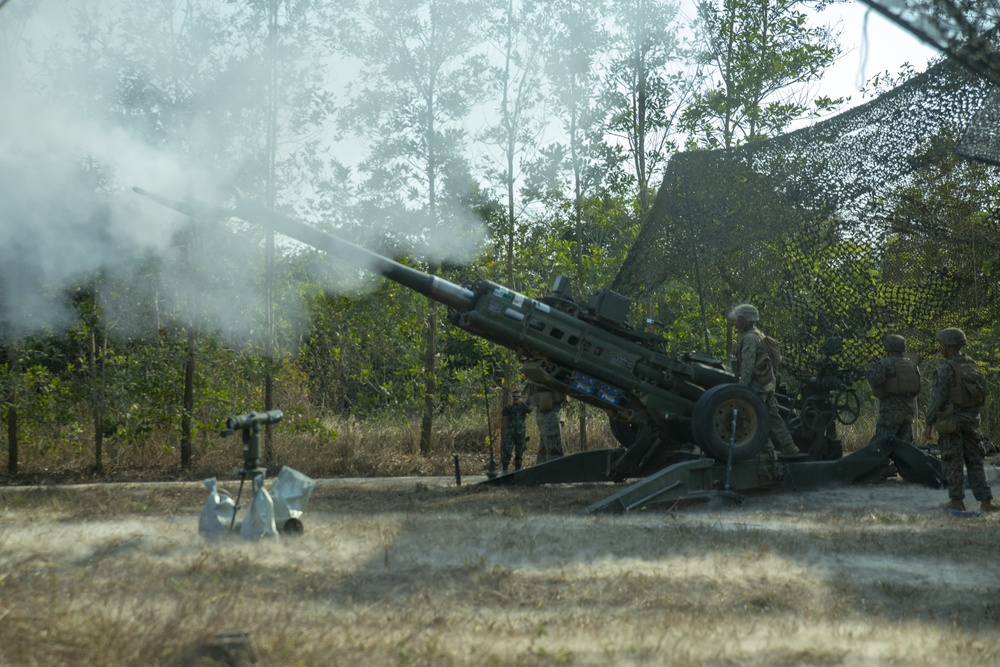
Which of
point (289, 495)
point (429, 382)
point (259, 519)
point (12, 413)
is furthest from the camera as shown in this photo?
point (429, 382)

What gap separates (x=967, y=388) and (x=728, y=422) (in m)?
2.32

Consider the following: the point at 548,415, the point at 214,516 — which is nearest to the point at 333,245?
the point at 214,516

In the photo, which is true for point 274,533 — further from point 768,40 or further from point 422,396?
point 768,40

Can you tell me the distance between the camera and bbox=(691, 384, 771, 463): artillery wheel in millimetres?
10742

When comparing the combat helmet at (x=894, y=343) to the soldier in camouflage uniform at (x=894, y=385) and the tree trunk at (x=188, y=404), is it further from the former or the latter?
the tree trunk at (x=188, y=404)

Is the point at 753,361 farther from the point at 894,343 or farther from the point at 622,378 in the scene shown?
the point at 894,343

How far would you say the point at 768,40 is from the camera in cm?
1764

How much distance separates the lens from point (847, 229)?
12.4 m

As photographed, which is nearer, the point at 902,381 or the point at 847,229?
the point at 847,229

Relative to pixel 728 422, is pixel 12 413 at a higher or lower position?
higher

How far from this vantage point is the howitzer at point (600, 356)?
10586 millimetres

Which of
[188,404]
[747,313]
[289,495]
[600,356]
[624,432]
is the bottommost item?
[289,495]

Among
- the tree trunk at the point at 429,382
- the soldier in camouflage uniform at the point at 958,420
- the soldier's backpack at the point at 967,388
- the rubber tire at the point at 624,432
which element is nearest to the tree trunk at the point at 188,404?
the tree trunk at the point at 429,382

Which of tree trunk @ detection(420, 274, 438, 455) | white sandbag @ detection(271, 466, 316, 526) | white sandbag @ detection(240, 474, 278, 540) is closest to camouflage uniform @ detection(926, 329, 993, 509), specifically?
white sandbag @ detection(271, 466, 316, 526)
